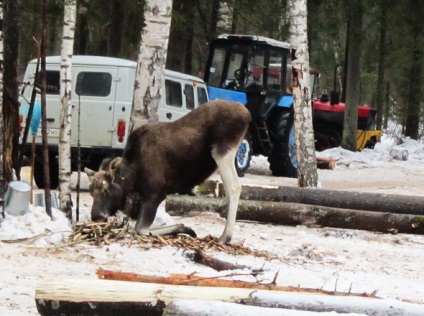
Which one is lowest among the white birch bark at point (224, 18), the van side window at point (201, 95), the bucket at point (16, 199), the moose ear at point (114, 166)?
the bucket at point (16, 199)

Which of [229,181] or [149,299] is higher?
[229,181]

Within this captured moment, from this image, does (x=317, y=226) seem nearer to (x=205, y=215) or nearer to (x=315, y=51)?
(x=205, y=215)

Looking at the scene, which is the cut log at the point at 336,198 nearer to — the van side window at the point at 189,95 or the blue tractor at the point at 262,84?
the van side window at the point at 189,95

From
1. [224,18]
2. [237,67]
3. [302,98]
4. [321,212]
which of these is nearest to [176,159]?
[321,212]

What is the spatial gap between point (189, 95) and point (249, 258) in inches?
375

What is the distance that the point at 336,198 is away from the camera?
13562 millimetres

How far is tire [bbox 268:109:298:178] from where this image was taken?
22531 mm

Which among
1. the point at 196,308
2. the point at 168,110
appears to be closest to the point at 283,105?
the point at 168,110

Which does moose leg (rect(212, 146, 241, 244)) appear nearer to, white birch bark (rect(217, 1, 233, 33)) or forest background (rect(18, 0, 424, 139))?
forest background (rect(18, 0, 424, 139))

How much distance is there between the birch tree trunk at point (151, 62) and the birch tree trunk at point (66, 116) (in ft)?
3.07

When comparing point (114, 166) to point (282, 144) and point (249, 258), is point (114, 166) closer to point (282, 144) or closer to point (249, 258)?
point (249, 258)

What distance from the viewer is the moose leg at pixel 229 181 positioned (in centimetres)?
1036

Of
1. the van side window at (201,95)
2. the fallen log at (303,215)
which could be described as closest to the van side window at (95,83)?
the van side window at (201,95)

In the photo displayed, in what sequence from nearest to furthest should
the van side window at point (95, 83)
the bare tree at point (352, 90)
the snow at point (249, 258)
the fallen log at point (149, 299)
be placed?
the fallen log at point (149, 299) < the snow at point (249, 258) < the van side window at point (95, 83) < the bare tree at point (352, 90)
